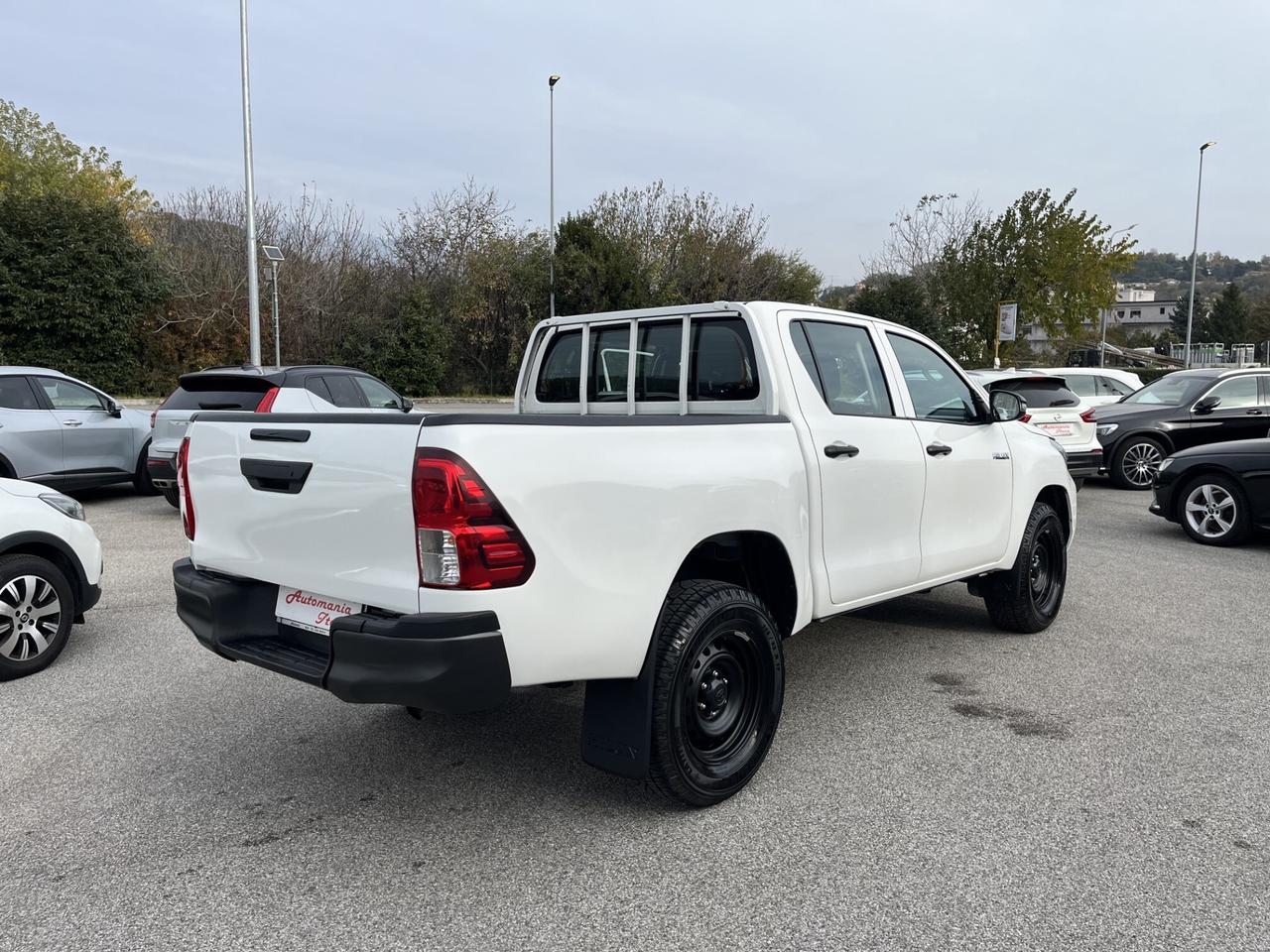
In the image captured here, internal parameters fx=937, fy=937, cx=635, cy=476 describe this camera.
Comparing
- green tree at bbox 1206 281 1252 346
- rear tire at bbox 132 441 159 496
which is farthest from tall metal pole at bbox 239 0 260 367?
green tree at bbox 1206 281 1252 346

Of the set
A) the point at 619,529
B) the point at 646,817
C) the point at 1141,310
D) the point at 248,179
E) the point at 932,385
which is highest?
the point at 1141,310

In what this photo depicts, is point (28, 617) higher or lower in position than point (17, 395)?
lower

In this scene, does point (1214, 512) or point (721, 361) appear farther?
point (1214, 512)

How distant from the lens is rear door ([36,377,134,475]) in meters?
10.5

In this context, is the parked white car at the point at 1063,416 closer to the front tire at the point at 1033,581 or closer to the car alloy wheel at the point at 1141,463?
the car alloy wheel at the point at 1141,463

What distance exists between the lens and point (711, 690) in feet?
11.6

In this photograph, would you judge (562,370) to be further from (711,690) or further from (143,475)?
(143,475)

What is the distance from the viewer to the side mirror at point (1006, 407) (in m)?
5.36

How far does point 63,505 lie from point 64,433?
A: 587cm

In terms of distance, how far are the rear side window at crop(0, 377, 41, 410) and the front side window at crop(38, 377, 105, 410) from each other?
0.15 meters

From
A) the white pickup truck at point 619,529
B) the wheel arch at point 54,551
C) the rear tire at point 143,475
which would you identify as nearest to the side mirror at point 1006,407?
the white pickup truck at point 619,529

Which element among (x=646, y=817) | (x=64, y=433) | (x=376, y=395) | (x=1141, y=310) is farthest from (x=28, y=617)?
(x=1141, y=310)

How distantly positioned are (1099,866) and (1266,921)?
18.0 inches

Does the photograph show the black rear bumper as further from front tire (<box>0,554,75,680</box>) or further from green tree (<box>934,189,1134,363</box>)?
green tree (<box>934,189,1134,363</box>)
